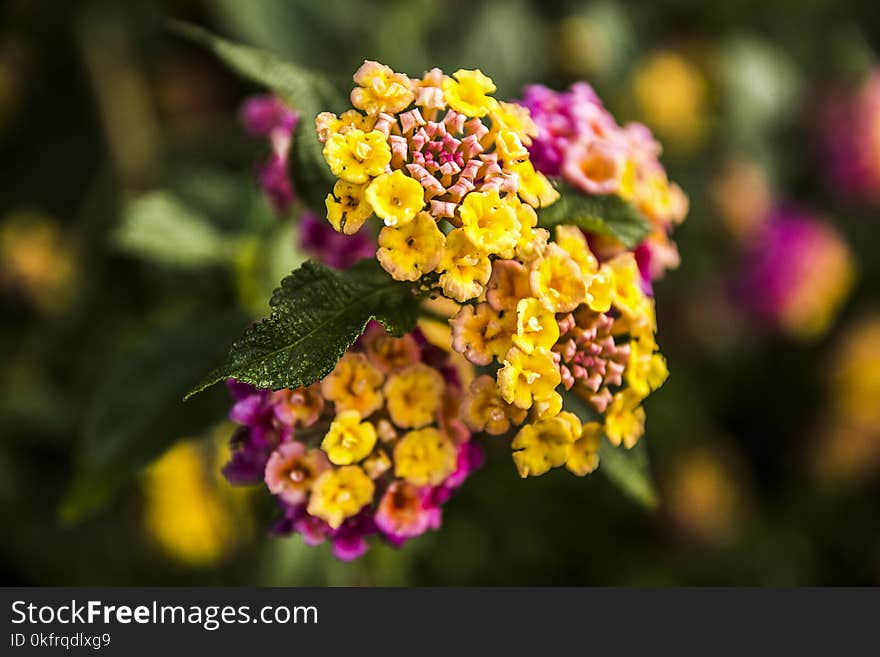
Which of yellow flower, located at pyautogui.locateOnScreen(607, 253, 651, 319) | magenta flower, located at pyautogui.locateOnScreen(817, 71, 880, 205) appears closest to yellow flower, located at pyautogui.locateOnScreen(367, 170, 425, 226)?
yellow flower, located at pyautogui.locateOnScreen(607, 253, 651, 319)

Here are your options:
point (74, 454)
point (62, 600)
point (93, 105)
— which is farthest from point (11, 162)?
point (62, 600)

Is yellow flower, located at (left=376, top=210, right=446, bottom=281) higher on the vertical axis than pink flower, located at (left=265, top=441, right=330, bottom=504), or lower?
higher

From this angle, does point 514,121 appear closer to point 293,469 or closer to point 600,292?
point 600,292

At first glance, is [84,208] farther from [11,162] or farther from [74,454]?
[74,454]

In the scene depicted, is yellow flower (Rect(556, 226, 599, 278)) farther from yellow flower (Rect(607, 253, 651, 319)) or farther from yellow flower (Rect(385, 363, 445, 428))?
yellow flower (Rect(385, 363, 445, 428))

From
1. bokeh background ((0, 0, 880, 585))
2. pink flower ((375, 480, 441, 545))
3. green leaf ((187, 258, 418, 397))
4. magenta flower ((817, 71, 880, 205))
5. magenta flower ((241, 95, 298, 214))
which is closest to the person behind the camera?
green leaf ((187, 258, 418, 397))

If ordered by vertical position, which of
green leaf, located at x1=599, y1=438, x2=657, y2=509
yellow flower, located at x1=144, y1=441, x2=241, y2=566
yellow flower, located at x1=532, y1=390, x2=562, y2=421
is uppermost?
yellow flower, located at x1=532, y1=390, x2=562, y2=421
